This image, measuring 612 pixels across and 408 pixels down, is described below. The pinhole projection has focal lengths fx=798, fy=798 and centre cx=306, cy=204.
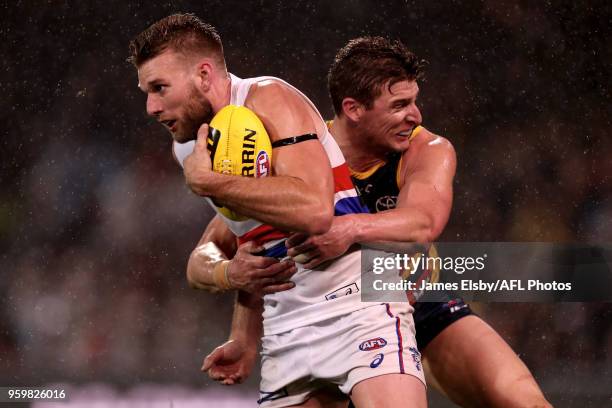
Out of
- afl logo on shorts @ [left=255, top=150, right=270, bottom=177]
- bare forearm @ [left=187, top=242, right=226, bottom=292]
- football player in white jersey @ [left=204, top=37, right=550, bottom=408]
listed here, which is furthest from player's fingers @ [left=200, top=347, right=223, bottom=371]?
afl logo on shorts @ [left=255, top=150, right=270, bottom=177]

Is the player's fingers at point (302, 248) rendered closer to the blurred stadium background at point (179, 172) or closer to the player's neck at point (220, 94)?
the player's neck at point (220, 94)

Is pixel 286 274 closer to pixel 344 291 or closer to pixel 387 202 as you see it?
pixel 344 291

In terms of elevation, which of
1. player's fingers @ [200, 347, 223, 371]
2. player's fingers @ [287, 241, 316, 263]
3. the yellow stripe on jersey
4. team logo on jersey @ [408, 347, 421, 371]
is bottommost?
team logo on jersey @ [408, 347, 421, 371]

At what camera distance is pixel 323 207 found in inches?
82.7

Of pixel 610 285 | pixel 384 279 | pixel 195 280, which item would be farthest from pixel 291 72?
pixel 384 279

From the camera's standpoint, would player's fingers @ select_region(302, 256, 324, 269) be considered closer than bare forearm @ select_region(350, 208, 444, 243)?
Yes

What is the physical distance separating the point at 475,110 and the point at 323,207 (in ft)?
14.9

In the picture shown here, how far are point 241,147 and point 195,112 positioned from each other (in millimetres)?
318

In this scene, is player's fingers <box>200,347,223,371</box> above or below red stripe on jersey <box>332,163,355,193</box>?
below

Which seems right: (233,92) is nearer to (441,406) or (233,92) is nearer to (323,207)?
(323,207)

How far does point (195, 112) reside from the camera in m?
2.38

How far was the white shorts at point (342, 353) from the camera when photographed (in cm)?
218

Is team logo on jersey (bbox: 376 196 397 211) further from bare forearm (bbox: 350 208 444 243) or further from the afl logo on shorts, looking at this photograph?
the afl logo on shorts

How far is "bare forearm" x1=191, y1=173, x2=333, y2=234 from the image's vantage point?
207 centimetres
